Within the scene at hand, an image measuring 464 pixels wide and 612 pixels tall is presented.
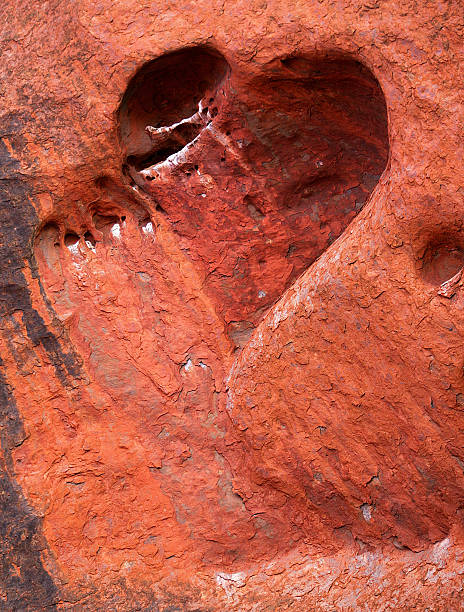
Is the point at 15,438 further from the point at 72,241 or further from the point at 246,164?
the point at 246,164

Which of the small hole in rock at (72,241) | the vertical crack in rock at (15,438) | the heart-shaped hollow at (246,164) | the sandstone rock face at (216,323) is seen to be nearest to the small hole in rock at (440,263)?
the sandstone rock face at (216,323)

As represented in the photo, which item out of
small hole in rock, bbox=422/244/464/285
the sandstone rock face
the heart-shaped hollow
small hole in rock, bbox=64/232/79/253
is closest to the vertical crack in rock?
the sandstone rock face

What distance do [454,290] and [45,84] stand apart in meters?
1.97

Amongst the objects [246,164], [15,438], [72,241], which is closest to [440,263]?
[246,164]

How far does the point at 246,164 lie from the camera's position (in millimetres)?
2809

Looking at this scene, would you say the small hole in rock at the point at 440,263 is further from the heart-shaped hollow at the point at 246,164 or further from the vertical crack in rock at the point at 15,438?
the vertical crack in rock at the point at 15,438

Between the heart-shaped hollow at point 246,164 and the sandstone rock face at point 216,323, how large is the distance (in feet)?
0.03

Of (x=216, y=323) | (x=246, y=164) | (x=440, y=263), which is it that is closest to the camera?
(x=440, y=263)

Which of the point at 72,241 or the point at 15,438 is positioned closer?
the point at 15,438

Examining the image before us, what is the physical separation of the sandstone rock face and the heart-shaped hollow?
0.01m

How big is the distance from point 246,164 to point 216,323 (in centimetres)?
76

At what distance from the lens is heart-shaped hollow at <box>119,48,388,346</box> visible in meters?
2.68

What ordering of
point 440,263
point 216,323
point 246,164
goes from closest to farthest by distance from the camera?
1. point 440,263
2. point 246,164
3. point 216,323

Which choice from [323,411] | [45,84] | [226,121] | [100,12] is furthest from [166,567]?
[100,12]
